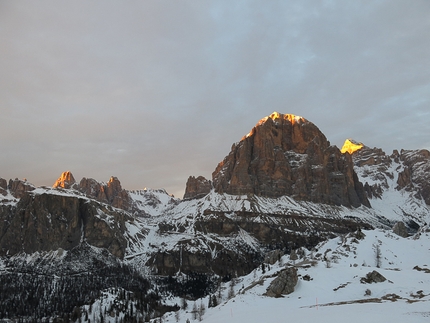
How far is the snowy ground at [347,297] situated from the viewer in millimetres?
52006

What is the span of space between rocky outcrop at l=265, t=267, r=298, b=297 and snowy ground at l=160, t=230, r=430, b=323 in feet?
5.19

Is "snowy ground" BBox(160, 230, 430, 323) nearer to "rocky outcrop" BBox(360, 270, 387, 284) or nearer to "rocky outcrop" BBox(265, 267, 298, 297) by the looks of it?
"rocky outcrop" BBox(360, 270, 387, 284)

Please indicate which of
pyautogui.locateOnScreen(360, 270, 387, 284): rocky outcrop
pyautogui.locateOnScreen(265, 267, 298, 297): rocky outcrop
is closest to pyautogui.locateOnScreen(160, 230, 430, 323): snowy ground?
pyautogui.locateOnScreen(360, 270, 387, 284): rocky outcrop

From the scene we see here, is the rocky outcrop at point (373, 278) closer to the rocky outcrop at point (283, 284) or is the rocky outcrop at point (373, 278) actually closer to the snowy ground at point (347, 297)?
the snowy ground at point (347, 297)

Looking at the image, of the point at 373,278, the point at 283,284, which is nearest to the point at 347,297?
the point at 373,278

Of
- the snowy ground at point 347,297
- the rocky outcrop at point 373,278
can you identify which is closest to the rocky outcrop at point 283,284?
the snowy ground at point 347,297

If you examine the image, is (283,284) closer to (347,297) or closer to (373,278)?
(347,297)

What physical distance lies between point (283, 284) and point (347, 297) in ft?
49.5

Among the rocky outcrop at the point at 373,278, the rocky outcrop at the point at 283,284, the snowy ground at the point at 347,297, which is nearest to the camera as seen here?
the snowy ground at the point at 347,297

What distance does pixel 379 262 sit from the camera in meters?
112

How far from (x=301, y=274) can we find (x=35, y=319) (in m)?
140

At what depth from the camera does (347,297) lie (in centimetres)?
7381

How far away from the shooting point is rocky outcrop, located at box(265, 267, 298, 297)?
8319 cm

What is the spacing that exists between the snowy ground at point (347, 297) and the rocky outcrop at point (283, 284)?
5.19ft
